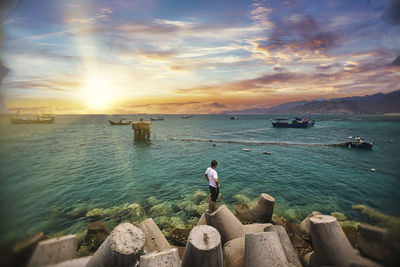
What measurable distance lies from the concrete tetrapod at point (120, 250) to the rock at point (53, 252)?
716 mm

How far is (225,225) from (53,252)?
527 centimetres

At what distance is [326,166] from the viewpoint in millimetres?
21516

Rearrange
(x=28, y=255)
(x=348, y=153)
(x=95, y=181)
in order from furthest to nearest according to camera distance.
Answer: (x=348, y=153) → (x=95, y=181) → (x=28, y=255)

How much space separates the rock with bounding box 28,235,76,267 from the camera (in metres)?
4.00

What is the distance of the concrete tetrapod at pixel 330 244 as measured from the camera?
14.1 ft

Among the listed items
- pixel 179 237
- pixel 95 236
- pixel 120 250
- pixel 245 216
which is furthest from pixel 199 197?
pixel 120 250

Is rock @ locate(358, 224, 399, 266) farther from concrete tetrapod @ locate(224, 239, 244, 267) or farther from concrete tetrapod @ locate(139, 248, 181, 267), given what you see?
concrete tetrapod @ locate(139, 248, 181, 267)

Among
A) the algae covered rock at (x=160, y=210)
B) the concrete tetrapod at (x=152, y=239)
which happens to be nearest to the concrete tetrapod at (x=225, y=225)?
the concrete tetrapod at (x=152, y=239)

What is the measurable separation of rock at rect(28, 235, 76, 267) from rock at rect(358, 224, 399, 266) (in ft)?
24.1

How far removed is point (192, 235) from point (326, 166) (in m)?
23.2

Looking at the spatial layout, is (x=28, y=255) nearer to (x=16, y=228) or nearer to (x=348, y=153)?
(x=16, y=228)

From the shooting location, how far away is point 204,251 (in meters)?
4.36

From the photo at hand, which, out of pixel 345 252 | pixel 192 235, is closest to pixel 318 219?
pixel 345 252

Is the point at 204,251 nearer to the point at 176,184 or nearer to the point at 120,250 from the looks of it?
the point at 120,250
